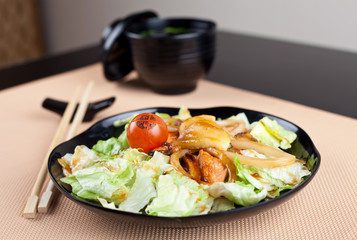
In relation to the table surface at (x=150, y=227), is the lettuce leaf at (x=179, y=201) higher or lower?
higher

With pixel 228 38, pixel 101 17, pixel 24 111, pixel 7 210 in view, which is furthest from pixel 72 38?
pixel 7 210

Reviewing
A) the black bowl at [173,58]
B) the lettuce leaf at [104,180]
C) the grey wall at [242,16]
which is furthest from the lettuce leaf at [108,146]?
the grey wall at [242,16]

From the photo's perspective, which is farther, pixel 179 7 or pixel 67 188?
pixel 179 7

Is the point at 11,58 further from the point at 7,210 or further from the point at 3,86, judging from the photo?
the point at 7,210

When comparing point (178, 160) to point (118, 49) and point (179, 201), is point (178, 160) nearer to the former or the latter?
point (179, 201)

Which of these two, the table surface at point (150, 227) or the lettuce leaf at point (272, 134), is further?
the lettuce leaf at point (272, 134)

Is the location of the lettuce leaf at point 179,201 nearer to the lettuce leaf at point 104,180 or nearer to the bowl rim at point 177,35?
the lettuce leaf at point 104,180
